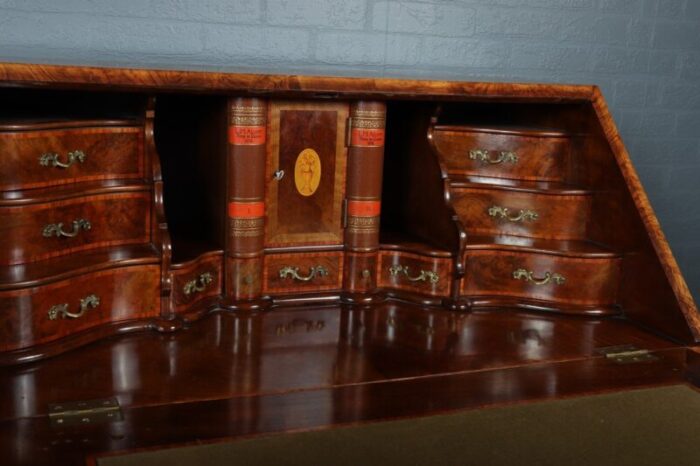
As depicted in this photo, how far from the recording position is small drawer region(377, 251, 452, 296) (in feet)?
9.22

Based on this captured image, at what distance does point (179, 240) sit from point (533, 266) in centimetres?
110

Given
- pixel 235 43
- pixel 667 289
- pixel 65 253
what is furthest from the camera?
pixel 235 43

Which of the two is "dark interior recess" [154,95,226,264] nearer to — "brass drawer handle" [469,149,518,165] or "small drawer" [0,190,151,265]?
"small drawer" [0,190,151,265]

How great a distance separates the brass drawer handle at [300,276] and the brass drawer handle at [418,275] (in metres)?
0.22

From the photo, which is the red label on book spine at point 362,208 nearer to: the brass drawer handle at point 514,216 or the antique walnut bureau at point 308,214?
the antique walnut bureau at point 308,214

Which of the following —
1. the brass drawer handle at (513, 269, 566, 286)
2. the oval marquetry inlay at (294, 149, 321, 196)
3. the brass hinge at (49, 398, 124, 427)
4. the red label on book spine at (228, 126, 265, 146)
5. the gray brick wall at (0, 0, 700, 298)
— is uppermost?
the gray brick wall at (0, 0, 700, 298)

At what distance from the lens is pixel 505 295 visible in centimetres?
286

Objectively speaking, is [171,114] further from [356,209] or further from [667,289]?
[667,289]

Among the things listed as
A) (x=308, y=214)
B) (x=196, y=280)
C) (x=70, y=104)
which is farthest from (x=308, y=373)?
(x=70, y=104)

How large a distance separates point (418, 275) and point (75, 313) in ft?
3.50

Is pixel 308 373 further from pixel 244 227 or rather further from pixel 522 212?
pixel 522 212

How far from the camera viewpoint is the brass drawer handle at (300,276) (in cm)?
275

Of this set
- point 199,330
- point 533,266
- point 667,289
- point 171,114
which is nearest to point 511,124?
point 533,266

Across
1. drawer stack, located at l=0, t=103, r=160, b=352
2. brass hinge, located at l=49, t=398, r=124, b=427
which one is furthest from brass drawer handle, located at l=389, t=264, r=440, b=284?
brass hinge, located at l=49, t=398, r=124, b=427
